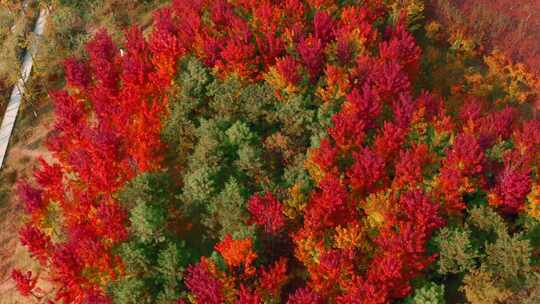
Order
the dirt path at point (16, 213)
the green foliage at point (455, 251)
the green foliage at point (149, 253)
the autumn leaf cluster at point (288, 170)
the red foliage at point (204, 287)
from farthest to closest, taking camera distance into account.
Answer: the dirt path at point (16, 213), the autumn leaf cluster at point (288, 170), the green foliage at point (455, 251), the green foliage at point (149, 253), the red foliage at point (204, 287)

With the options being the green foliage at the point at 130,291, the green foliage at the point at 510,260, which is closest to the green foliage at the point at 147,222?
the green foliage at the point at 130,291

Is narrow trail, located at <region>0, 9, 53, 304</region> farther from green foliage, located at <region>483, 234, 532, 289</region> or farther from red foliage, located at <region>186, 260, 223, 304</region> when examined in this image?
green foliage, located at <region>483, 234, 532, 289</region>

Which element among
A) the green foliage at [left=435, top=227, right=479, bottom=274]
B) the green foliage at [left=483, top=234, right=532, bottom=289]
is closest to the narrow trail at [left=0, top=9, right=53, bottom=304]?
the green foliage at [left=435, top=227, right=479, bottom=274]

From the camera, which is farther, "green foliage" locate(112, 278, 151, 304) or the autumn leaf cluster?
the autumn leaf cluster

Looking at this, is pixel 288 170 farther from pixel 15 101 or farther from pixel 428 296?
pixel 15 101

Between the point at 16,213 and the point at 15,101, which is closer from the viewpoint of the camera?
the point at 16,213

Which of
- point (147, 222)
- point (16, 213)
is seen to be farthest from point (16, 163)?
point (147, 222)

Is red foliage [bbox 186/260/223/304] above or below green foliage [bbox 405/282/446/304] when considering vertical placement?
above

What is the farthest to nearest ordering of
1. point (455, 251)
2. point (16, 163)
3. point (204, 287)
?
point (16, 163)
point (455, 251)
point (204, 287)

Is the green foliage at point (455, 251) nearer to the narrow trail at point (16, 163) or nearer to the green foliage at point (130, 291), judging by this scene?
the green foliage at point (130, 291)

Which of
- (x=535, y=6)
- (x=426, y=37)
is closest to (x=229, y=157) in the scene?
(x=426, y=37)

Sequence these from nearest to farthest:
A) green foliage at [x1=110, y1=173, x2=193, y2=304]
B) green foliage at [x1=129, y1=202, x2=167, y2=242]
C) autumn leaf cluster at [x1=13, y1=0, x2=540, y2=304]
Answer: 1. green foliage at [x1=110, y1=173, x2=193, y2=304]
2. autumn leaf cluster at [x1=13, y1=0, x2=540, y2=304]
3. green foliage at [x1=129, y1=202, x2=167, y2=242]

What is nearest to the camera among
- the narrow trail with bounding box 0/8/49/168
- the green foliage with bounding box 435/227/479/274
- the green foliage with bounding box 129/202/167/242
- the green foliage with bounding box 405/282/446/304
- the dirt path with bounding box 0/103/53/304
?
the green foliage with bounding box 405/282/446/304
